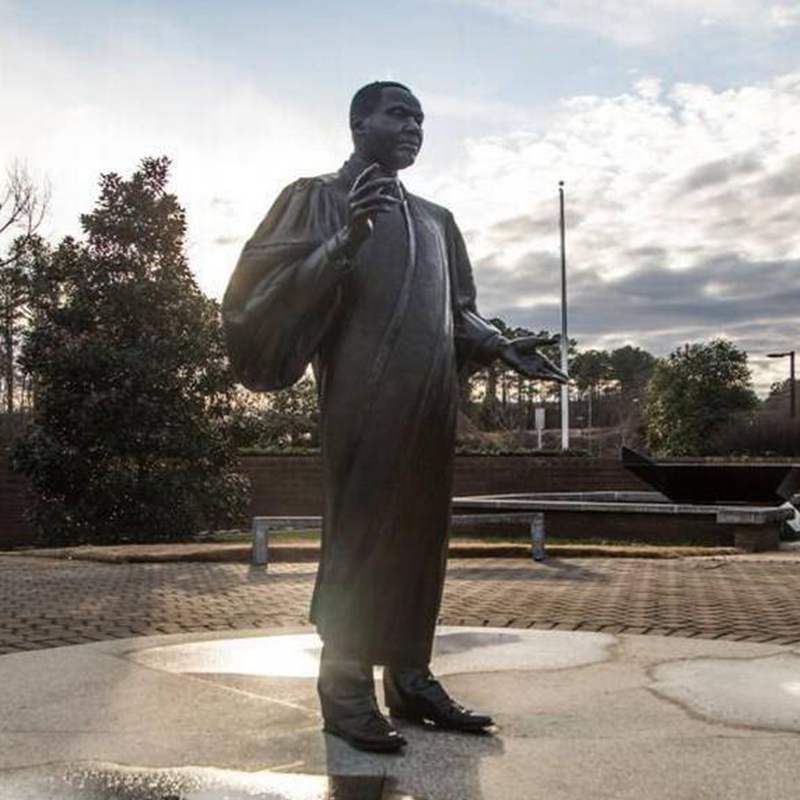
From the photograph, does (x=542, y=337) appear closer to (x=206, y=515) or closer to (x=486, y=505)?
(x=486, y=505)

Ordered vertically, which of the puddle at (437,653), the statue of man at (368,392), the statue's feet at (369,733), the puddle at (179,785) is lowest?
the puddle at (437,653)

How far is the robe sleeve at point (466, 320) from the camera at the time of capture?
3.66 m

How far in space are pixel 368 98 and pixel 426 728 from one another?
84.6 inches

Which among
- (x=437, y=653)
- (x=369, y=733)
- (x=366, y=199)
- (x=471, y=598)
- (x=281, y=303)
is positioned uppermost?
(x=366, y=199)

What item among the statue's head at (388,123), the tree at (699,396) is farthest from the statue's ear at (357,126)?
the tree at (699,396)

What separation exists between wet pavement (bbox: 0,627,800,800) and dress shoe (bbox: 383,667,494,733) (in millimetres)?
55

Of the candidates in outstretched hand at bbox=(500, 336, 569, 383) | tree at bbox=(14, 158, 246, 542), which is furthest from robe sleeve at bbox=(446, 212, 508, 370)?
tree at bbox=(14, 158, 246, 542)

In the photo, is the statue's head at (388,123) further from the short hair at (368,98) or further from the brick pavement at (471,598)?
the brick pavement at (471,598)

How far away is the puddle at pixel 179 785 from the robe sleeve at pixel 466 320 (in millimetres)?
1574

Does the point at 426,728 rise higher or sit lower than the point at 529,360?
lower

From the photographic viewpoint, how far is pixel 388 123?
333 centimetres

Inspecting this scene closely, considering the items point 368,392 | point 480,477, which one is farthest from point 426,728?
point 480,477

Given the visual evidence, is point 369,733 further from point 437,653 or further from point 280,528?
point 280,528

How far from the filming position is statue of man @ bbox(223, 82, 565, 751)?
311 cm
